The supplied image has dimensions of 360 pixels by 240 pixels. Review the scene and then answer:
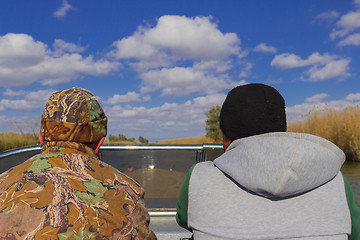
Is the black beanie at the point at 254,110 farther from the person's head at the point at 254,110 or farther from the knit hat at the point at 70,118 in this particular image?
the knit hat at the point at 70,118

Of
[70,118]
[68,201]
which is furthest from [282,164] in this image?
[70,118]

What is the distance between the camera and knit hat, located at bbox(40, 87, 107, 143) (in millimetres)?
1626

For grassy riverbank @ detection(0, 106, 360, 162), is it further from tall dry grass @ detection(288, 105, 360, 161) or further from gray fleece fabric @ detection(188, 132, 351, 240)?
gray fleece fabric @ detection(188, 132, 351, 240)

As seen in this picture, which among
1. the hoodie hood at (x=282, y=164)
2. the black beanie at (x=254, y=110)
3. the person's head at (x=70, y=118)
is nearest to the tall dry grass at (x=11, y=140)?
the person's head at (x=70, y=118)

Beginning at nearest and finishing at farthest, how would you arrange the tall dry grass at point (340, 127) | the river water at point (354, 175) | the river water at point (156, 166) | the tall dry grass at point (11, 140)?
1. the river water at point (156, 166)
2. the river water at point (354, 175)
3. the tall dry grass at point (11, 140)
4. the tall dry grass at point (340, 127)

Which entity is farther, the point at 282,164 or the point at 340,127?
the point at 340,127

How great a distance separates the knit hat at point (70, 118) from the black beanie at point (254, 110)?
0.67 meters

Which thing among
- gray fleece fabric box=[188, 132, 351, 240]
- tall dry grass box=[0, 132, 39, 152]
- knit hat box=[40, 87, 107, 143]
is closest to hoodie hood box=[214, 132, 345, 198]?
gray fleece fabric box=[188, 132, 351, 240]

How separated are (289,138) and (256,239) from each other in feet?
1.18

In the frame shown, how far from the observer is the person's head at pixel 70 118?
5.34 feet

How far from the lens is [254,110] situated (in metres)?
1.34

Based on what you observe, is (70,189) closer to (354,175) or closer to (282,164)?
(282,164)

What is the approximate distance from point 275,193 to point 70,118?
38.1 inches

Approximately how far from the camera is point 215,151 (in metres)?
3.08
